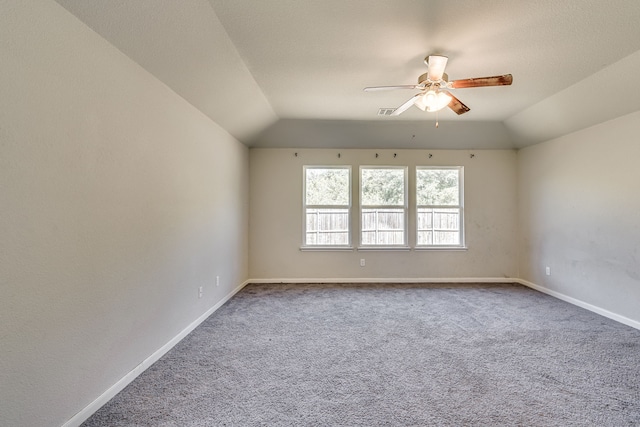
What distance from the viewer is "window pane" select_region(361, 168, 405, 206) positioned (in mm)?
4980

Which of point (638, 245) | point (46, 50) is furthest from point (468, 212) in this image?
point (46, 50)

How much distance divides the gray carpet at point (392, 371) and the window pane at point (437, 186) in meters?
2.01

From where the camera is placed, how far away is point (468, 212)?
4.92 metres

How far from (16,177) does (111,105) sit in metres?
0.78

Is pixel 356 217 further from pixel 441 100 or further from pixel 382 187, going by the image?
pixel 441 100

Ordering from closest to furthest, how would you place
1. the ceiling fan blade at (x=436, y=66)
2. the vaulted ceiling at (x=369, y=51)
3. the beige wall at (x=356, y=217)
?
the vaulted ceiling at (x=369, y=51) < the ceiling fan blade at (x=436, y=66) < the beige wall at (x=356, y=217)

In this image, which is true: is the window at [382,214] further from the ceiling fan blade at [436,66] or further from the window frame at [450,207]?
the ceiling fan blade at [436,66]

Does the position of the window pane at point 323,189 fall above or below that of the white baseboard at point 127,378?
above

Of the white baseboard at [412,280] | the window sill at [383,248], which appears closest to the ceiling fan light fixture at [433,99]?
the window sill at [383,248]

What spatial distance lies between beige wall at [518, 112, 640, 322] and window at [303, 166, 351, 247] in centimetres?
304

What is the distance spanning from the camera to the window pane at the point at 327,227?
16.2 ft

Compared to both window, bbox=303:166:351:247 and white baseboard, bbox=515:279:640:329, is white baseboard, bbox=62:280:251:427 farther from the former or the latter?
white baseboard, bbox=515:279:640:329

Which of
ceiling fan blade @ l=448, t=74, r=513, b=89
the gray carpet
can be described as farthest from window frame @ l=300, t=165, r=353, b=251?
ceiling fan blade @ l=448, t=74, r=513, b=89

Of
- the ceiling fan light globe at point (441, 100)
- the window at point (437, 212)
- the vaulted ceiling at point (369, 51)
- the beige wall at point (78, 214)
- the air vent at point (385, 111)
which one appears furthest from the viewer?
the window at point (437, 212)
